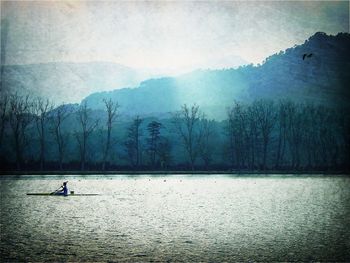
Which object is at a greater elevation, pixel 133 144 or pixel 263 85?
pixel 263 85

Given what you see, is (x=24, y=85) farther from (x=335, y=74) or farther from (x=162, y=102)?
(x=335, y=74)

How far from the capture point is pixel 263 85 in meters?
172

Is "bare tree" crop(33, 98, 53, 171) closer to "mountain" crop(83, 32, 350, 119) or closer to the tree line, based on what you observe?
the tree line

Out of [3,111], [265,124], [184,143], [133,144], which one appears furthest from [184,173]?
[3,111]

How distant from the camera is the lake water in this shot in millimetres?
14008

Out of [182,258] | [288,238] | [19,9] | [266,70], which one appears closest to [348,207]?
[288,238]

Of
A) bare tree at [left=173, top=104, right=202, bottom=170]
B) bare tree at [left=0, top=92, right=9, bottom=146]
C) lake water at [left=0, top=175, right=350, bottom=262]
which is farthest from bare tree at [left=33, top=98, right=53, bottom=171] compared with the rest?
lake water at [left=0, top=175, right=350, bottom=262]

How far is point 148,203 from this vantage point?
103ft

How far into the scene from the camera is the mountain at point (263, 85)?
498 ft

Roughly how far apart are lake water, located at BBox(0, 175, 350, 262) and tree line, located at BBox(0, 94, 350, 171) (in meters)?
50.6

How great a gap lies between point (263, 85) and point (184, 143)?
3418 inches

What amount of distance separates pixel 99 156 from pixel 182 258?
10486 centimetres

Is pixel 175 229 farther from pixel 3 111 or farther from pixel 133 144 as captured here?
pixel 133 144

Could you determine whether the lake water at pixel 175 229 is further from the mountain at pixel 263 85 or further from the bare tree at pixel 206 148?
the mountain at pixel 263 85
